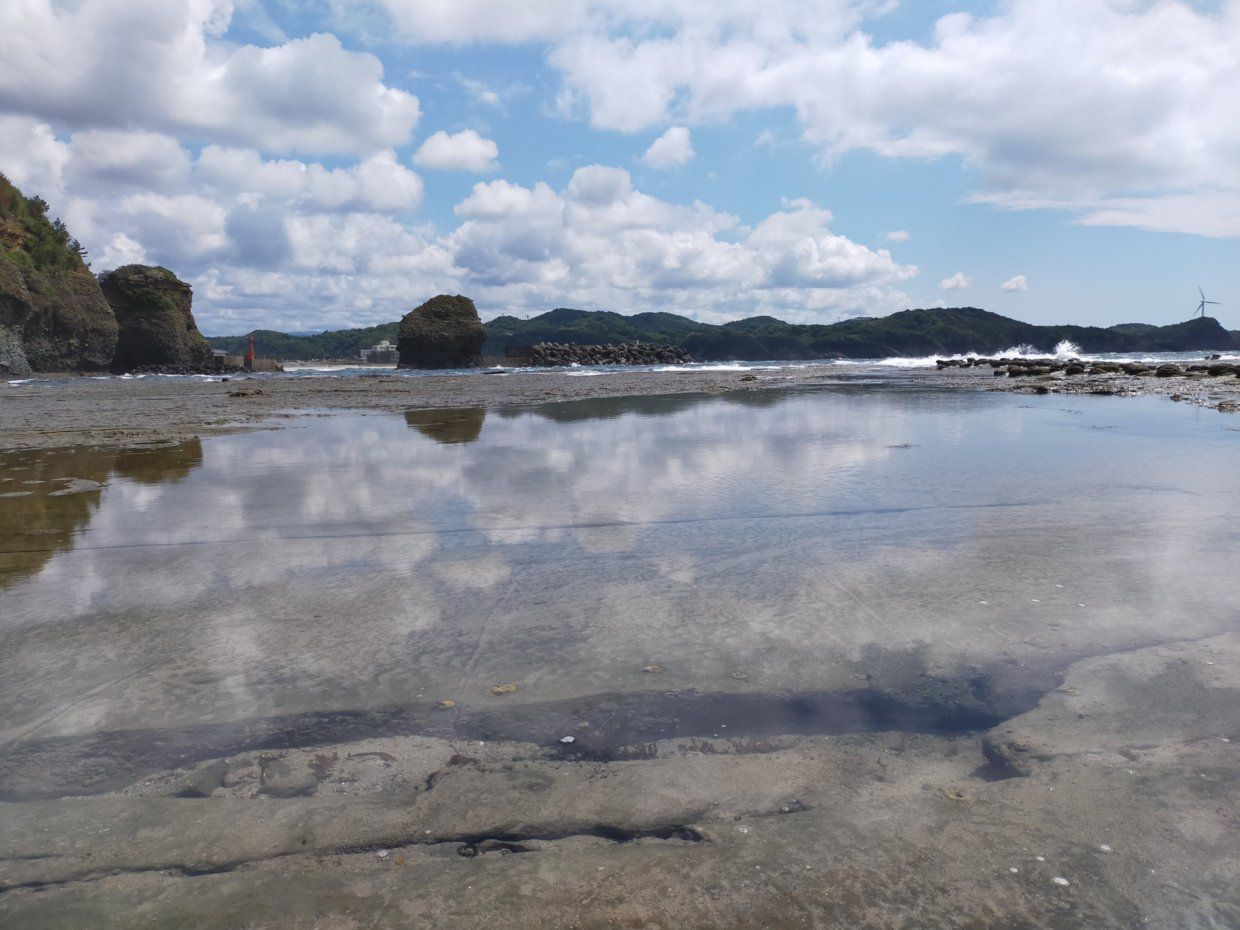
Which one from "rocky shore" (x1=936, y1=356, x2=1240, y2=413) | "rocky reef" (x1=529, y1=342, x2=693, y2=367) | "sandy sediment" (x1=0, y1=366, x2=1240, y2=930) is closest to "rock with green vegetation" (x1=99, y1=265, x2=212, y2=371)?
"rocky reef" (x1=529, y1=342, x2=693, y2=367)

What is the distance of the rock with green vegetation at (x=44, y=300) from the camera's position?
155 ft

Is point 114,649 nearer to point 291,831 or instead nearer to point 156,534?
point 291,831

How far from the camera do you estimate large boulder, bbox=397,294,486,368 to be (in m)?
88.0

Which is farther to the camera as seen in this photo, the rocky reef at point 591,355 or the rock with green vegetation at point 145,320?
the rocky reef at point 591,355

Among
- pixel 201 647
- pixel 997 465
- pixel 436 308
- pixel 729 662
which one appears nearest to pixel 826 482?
pixel 997 465

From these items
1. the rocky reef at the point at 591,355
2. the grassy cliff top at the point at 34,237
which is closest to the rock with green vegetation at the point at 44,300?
the grassy cliff top at the point at 34,237

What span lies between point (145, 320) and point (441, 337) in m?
29.5

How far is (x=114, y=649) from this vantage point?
3.56 m

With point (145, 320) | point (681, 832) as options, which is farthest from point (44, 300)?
point (681, 832)

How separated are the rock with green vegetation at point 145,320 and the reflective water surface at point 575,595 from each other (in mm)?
65652

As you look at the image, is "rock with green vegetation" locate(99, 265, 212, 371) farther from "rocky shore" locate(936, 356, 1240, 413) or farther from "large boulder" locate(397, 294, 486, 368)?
"rocky shore" locate(936, 356, 1240, 413)

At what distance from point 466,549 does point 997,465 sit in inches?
237

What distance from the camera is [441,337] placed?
87750 millimetres

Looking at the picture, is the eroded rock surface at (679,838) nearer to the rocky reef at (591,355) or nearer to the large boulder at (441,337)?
the rocky reef at (591,355)
